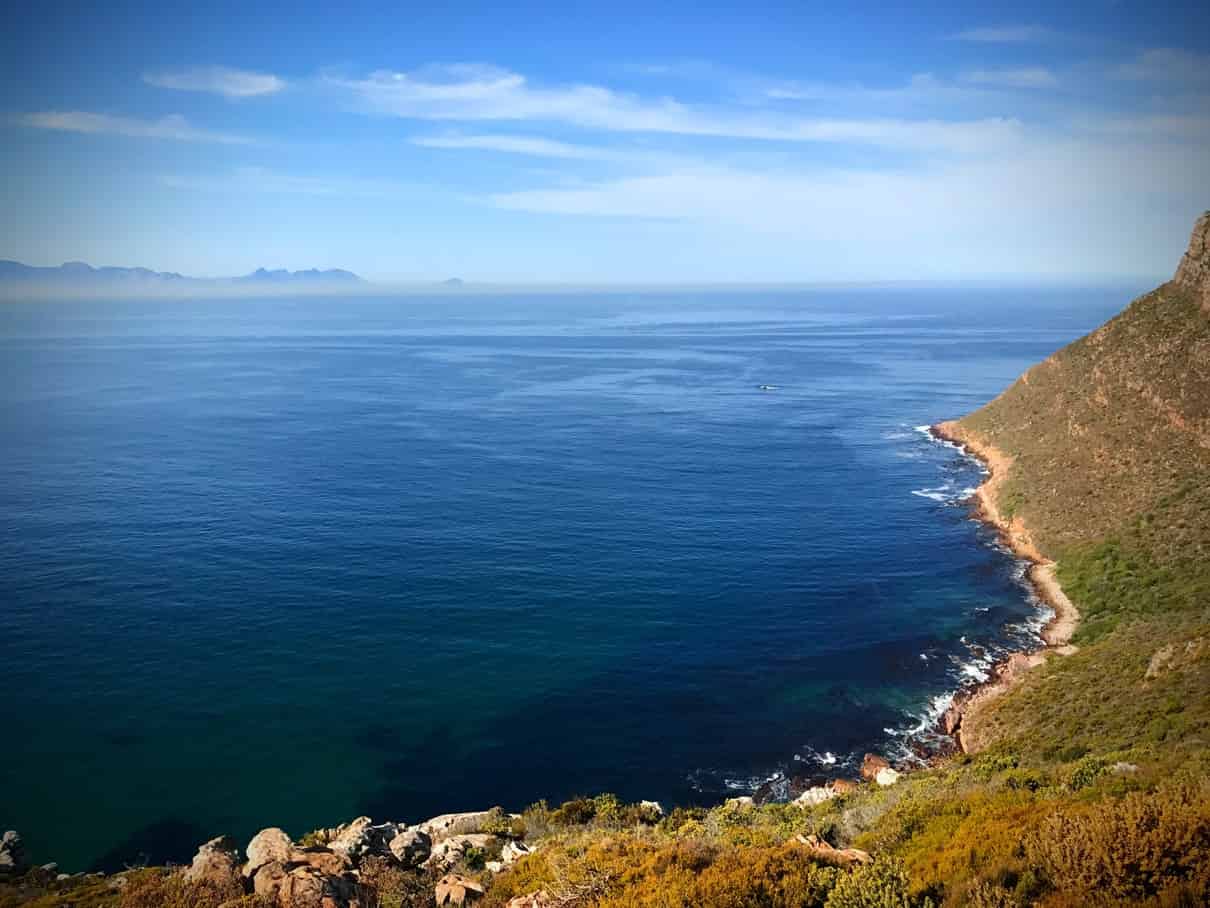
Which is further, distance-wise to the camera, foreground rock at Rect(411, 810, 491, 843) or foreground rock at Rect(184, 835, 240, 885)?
foreground rock at Rect(411, 810, 491, 843)

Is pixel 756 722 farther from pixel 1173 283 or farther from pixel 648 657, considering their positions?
pixel 1173 283

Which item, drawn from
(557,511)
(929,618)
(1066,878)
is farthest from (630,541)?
(1066,878)

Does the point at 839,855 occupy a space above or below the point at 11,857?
above

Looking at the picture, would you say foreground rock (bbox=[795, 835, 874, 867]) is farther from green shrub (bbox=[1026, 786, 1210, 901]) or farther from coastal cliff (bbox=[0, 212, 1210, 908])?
green shrub (bbox=[1026, 786, 1210, 901])

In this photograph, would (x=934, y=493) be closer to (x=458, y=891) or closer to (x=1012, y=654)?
(x=1012, y=654)

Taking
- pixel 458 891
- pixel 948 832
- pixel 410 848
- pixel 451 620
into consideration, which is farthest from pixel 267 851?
pixel 451 620

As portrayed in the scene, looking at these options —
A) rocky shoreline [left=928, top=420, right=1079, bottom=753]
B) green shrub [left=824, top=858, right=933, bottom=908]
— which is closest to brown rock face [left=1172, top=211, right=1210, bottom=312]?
rocky shoreline [left=928, top=420, right=1079, bottom=753]

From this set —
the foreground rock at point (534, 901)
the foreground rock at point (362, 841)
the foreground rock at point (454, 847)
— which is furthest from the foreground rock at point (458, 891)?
the foreground rock at point (362, 841)
